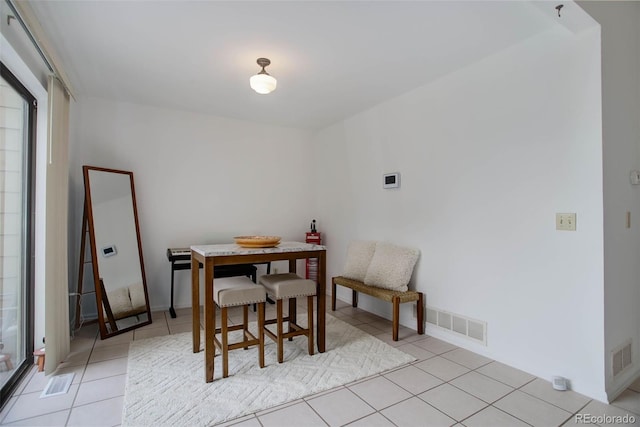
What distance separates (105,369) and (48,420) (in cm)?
60

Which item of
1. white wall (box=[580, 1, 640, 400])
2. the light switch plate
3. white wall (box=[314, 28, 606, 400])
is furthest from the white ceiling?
the light switch plate

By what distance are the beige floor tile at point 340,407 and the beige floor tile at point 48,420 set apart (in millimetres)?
1366

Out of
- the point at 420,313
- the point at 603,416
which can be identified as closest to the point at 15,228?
the point at 420,313

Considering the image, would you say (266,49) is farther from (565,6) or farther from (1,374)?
(1,374)

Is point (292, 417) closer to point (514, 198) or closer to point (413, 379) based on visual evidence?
point (413, 379)

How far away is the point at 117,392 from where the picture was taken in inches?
82.3

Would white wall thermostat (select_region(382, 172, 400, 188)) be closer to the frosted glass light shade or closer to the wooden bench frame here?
the wooden bench frame

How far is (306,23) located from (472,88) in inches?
59.6

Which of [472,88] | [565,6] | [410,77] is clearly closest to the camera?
[565,6]

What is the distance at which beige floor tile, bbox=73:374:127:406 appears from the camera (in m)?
2.01

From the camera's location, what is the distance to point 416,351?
2.75 meters

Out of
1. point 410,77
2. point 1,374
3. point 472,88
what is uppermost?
point 410,77

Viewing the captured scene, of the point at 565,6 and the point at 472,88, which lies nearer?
the point at 565,6

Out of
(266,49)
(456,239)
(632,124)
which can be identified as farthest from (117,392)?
(632,124)
